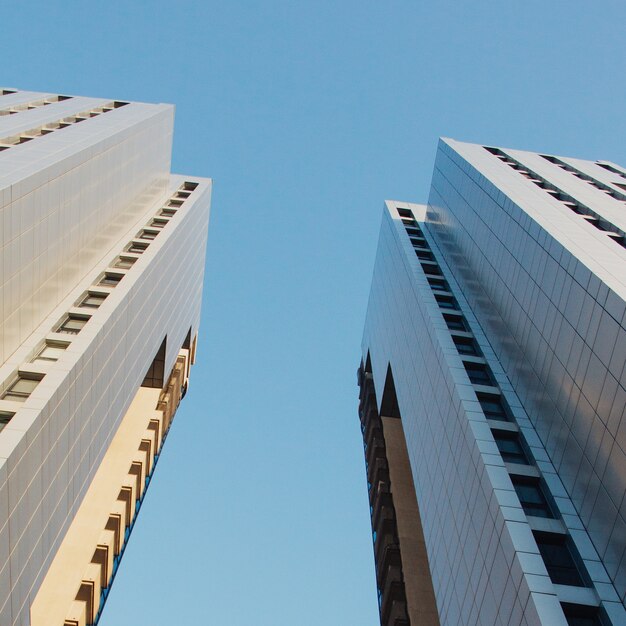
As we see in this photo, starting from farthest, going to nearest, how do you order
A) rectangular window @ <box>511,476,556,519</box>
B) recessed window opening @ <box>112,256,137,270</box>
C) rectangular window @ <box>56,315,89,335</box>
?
recessed window opening @ <box>112,256,137,270</box> < rectangular window @ <box>56,315,89,335</box> < rectangular window @ <box>511,476,556,519</box>

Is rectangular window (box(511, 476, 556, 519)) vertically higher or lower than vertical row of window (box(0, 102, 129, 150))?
lower

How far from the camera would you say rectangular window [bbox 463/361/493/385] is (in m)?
41.5

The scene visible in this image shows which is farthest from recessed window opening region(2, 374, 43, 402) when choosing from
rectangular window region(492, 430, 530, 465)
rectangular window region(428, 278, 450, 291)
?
rectangular window region(428, 278, 450, 291)

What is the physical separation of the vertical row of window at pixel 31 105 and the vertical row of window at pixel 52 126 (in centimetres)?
391

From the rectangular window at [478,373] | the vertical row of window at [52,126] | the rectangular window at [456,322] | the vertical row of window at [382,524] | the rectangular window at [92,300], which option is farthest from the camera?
the vertical row of window at [382,524]

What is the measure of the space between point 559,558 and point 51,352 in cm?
2592

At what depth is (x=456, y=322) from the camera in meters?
50.3

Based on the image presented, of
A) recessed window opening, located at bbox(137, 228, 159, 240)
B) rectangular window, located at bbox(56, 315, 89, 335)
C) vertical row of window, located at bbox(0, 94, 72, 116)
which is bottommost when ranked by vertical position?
rectangular window, located at bbox(56, 315, 89, 335)

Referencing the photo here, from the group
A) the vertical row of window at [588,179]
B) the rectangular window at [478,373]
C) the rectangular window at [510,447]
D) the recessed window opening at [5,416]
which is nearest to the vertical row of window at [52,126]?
the recessed window opening at [5,416]

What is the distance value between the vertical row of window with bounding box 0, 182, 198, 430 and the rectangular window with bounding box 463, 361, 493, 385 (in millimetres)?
22776

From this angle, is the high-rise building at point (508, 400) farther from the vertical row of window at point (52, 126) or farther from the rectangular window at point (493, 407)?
the vertical row of window at point (52, 126)

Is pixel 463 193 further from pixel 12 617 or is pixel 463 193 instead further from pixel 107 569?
pixel 12 617

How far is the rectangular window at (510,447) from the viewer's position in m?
34.3

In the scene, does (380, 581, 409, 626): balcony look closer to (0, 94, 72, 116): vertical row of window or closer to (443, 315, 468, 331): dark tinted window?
(443, 315, 468, 331): dark tinted window
